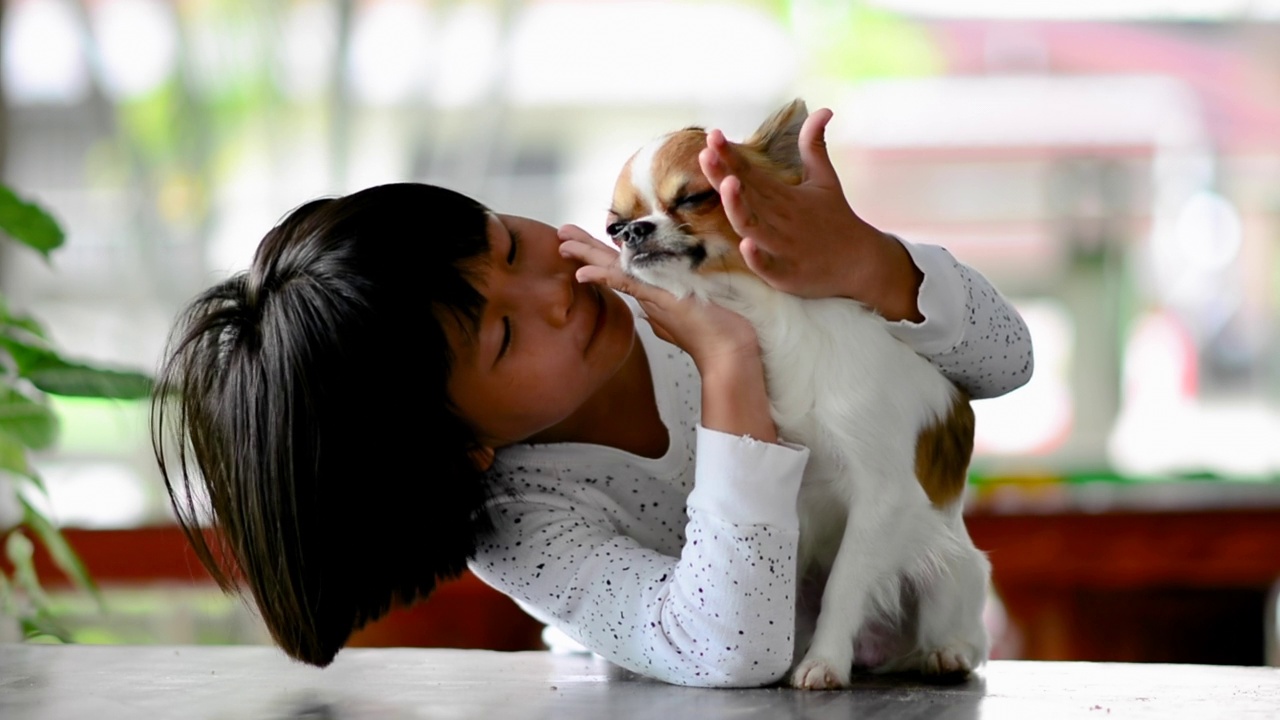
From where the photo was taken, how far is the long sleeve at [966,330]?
115cm

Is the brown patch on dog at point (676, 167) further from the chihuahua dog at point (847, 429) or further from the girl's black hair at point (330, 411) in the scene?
the girl's black hair at point (330, 411)

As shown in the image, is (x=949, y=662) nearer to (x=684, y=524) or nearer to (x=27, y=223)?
(x=684, y=524)

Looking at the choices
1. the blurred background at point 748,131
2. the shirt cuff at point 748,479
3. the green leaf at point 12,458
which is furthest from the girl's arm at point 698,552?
the blurred background at point 748,131

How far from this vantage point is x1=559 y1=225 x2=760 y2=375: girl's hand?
1.12 meters

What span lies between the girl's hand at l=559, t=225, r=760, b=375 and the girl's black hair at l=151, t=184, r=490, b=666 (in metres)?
0.12

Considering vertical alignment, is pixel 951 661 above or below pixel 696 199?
below

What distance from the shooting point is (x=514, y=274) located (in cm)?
118

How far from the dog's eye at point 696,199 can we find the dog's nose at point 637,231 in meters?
0.04

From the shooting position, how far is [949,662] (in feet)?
3.92

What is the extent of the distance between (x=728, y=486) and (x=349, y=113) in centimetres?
281

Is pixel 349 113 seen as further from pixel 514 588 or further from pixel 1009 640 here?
pixel 514 588

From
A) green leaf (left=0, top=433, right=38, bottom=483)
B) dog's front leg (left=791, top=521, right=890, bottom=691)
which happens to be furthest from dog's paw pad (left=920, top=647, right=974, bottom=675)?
green leaf (left=0, top=433, right=38, bottom=483)

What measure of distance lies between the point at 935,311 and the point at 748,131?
2.02 metres

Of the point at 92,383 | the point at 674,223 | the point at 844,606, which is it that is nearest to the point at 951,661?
the point at 844,606
